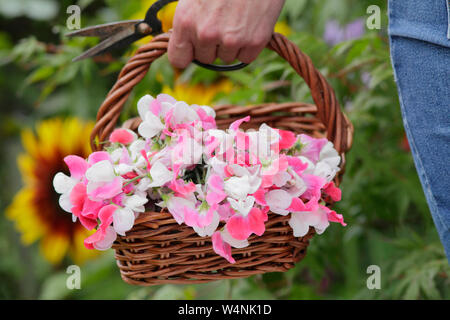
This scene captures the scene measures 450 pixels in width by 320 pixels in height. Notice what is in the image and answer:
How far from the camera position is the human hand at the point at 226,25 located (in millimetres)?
659

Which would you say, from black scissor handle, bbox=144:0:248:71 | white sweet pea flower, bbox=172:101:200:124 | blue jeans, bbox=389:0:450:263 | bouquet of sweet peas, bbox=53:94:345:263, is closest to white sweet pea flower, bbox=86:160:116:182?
bouquet of sweet peas, bbox=53:94:345:263

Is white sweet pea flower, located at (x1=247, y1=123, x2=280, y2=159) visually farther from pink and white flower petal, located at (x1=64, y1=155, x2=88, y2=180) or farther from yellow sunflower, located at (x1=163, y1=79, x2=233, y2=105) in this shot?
yellow sunflower, located at (x1=163, y1=79, x2=233, y2=105)

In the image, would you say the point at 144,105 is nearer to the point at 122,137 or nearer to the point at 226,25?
the point at 122,137

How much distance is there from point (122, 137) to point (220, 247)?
234 mm

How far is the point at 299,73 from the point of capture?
77 cm

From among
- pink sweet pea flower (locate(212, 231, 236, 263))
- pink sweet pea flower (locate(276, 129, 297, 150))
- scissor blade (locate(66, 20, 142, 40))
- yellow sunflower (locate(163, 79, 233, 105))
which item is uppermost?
yellow sunflower (locate(163, 79, 233, 105))

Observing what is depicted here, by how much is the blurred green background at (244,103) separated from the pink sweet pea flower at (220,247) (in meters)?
0.38

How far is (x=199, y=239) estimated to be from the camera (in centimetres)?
66

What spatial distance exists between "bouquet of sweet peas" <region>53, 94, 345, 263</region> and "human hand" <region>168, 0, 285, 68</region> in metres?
0.09

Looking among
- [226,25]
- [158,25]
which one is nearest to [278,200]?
[226,25]

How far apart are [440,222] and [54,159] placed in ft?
3.53

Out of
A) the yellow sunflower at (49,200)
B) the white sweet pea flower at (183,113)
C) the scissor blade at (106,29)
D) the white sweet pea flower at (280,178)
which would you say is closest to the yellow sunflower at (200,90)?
the yellow sunflower at (49,200)

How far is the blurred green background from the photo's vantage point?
3.51ft
